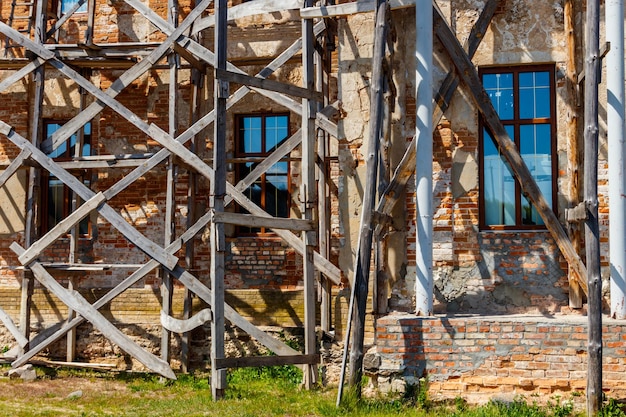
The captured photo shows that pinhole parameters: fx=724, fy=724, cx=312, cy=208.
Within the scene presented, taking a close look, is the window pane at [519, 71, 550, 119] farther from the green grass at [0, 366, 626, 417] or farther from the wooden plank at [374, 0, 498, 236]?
the green grass at [0, 366, 626, 417]

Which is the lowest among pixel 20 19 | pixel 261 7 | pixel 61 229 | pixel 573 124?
pixel 61 229

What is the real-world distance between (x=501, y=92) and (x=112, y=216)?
17.2 feet

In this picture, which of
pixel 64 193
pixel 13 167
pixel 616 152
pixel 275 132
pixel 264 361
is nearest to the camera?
pixel 616 152

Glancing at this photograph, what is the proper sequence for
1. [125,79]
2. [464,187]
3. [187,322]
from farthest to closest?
[125,79], [187,322], [464,187]

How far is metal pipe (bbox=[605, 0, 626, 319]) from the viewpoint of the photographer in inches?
292

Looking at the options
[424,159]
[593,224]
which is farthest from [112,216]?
[593,224]

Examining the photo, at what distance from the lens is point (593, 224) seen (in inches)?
277

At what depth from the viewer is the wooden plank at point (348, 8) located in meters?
7.93

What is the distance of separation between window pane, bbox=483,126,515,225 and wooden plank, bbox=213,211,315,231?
2.20m

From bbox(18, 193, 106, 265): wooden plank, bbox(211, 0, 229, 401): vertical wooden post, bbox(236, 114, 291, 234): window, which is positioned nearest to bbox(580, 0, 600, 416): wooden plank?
bbox(211, 0, 229, 401): vertical wooden post

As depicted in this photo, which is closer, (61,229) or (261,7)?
(261,7)

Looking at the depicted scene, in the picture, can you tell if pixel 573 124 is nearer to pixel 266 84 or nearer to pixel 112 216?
pixel 266 84

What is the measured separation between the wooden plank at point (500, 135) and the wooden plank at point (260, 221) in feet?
7.80

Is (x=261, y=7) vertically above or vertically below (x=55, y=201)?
above
